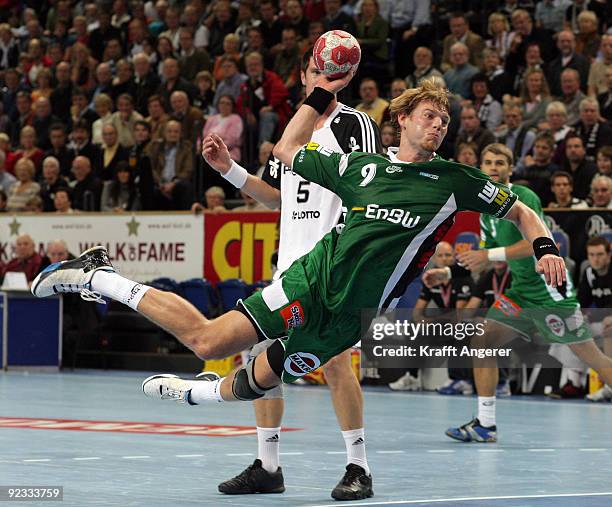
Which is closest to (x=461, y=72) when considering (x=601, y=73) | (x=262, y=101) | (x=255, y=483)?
(x=601, y=73)

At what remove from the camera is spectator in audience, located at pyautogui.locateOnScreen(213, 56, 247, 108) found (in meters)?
20.8

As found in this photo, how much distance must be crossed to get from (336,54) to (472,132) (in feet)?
33.0

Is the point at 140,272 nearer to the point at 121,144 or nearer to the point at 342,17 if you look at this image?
the point at 121,144

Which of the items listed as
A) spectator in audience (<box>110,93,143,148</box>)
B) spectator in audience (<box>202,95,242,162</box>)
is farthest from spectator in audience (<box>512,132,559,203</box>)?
spectator in audience (<box>110,93,143,148</box>)

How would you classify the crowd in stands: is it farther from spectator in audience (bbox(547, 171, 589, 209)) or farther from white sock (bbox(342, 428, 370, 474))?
white sock (bbox(342, 428, 370, 474))

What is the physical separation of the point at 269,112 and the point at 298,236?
11919mm

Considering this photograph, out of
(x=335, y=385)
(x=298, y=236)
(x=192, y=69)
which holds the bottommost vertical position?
(x=335, y=385)

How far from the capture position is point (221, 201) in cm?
1812

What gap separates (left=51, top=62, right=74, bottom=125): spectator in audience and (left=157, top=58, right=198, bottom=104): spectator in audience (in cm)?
299

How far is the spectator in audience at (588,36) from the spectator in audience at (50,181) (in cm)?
865

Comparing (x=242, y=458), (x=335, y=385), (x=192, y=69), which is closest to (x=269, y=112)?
(x=192, y=69)

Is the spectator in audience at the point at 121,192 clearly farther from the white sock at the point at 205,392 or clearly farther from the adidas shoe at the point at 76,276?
the white sock at the point at 205,392

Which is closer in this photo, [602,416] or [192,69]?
[602,416]

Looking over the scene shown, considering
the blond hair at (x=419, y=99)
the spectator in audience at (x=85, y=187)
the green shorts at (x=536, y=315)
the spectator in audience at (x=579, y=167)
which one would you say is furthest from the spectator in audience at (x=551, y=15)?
the blond hair at (x=419, y=99)
